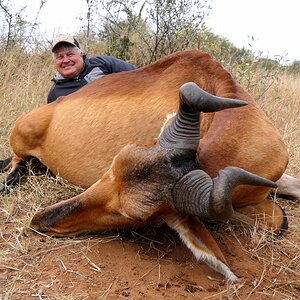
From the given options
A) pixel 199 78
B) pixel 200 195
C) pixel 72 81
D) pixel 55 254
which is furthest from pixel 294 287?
pixel 72 81

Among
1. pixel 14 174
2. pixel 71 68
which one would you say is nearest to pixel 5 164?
pixel 14 174

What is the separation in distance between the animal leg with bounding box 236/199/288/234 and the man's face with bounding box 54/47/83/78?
135 inches

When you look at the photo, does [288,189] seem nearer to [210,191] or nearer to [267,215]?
[267,215]

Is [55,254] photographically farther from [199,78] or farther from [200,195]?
[199,78]

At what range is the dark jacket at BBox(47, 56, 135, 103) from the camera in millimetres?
6668

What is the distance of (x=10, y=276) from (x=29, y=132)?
2.58 meters

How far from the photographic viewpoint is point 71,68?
262 inches

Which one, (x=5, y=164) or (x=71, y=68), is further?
(x=71, y=68)

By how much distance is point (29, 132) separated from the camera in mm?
5535

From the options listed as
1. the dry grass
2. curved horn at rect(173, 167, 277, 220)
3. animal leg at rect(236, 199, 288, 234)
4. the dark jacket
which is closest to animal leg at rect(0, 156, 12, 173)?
the dark jacket

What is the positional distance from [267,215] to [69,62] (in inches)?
143

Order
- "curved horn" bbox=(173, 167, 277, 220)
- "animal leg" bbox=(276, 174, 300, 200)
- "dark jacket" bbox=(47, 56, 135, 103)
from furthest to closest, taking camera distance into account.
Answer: "dark jacket" bbox=(47, 56, 135, 103), "animal leg" bbox=(276, 174, 300, 200), "curved horn" bbox=(173, 167, 277, 220)

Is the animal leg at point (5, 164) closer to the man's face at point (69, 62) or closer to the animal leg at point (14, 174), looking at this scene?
the animal leg at point (14, 174)

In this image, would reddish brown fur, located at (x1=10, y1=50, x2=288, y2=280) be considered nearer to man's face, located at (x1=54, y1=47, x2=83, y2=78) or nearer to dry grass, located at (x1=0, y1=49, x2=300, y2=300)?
dry grass, located at (x1=0, y1=49, x2=300, y2=300)
